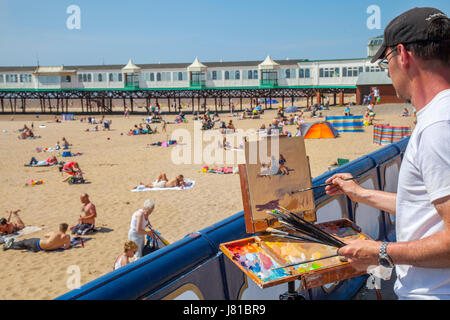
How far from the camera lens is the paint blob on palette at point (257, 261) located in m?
1.81

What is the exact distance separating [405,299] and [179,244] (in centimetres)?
112

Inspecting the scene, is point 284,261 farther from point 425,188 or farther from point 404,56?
point 404,56

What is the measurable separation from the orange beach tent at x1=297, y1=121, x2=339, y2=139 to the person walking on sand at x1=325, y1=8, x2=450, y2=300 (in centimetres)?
2249

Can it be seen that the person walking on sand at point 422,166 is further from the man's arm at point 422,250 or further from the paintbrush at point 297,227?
the paintbrush at point 297,227

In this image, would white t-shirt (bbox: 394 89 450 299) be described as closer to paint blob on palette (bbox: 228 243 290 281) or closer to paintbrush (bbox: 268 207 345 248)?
paintbrush (bbox: 268 207 345 248)

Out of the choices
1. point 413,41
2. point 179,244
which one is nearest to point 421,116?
point 413,41

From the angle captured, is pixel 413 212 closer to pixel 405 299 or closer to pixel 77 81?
pixel 405 299

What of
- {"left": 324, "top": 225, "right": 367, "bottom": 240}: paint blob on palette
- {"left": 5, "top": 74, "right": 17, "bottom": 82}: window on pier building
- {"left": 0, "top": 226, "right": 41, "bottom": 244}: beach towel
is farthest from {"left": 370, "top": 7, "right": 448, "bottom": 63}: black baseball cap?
{"left": 5, "top": 74, "right": 17, "bottom": 82}: window on pier building

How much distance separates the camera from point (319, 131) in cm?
2422

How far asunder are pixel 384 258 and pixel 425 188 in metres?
0.32

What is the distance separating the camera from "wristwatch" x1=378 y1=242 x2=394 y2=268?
1526 mm

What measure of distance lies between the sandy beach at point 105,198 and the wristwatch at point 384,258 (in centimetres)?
588

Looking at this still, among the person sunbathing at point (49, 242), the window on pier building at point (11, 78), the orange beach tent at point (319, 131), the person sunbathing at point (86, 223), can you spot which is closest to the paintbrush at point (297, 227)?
the person sunbathing at point (49, 242)

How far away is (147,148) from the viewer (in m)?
23.3
